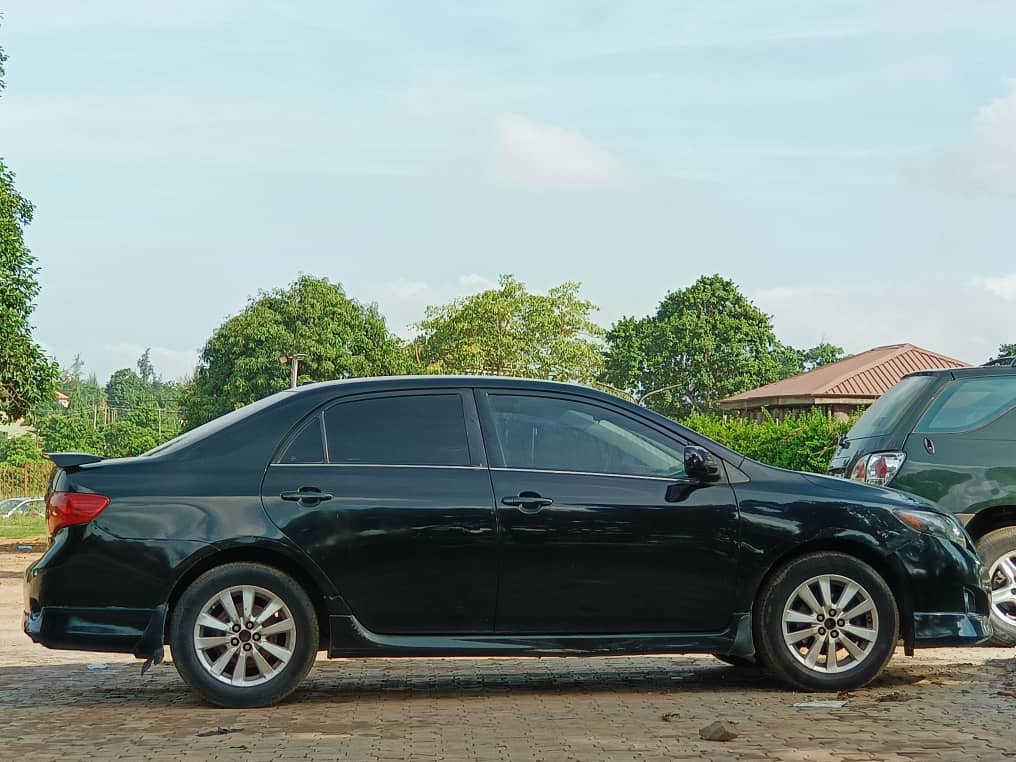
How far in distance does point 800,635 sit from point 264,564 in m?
2.91

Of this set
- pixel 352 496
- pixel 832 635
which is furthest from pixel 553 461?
pixel 832 635

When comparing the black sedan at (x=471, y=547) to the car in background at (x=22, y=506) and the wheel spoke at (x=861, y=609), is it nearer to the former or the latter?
the wheel spoke at (x=861, y=609)

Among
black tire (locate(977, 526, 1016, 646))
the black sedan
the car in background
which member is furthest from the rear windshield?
the car in background

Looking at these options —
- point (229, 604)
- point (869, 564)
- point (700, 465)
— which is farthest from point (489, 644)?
point (869, 564)

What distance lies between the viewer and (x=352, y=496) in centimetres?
788

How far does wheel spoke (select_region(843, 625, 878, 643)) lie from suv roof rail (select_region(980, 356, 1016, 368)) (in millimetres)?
3718

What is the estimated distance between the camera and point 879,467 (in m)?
10.8

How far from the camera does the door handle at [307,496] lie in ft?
25.7

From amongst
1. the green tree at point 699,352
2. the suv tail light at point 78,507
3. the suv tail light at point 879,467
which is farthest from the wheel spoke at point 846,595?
the green tree at point 699,352

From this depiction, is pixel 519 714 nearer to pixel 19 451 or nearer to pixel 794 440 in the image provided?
pixel 794 440

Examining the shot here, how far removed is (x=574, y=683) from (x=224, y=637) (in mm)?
2208

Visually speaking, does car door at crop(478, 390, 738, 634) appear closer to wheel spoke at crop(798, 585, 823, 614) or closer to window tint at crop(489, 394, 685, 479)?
window tint at crop(489, 394, 685, 479)

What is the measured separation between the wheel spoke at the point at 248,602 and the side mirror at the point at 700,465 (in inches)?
94.3

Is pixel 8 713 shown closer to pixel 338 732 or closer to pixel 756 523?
pixel 338 732
